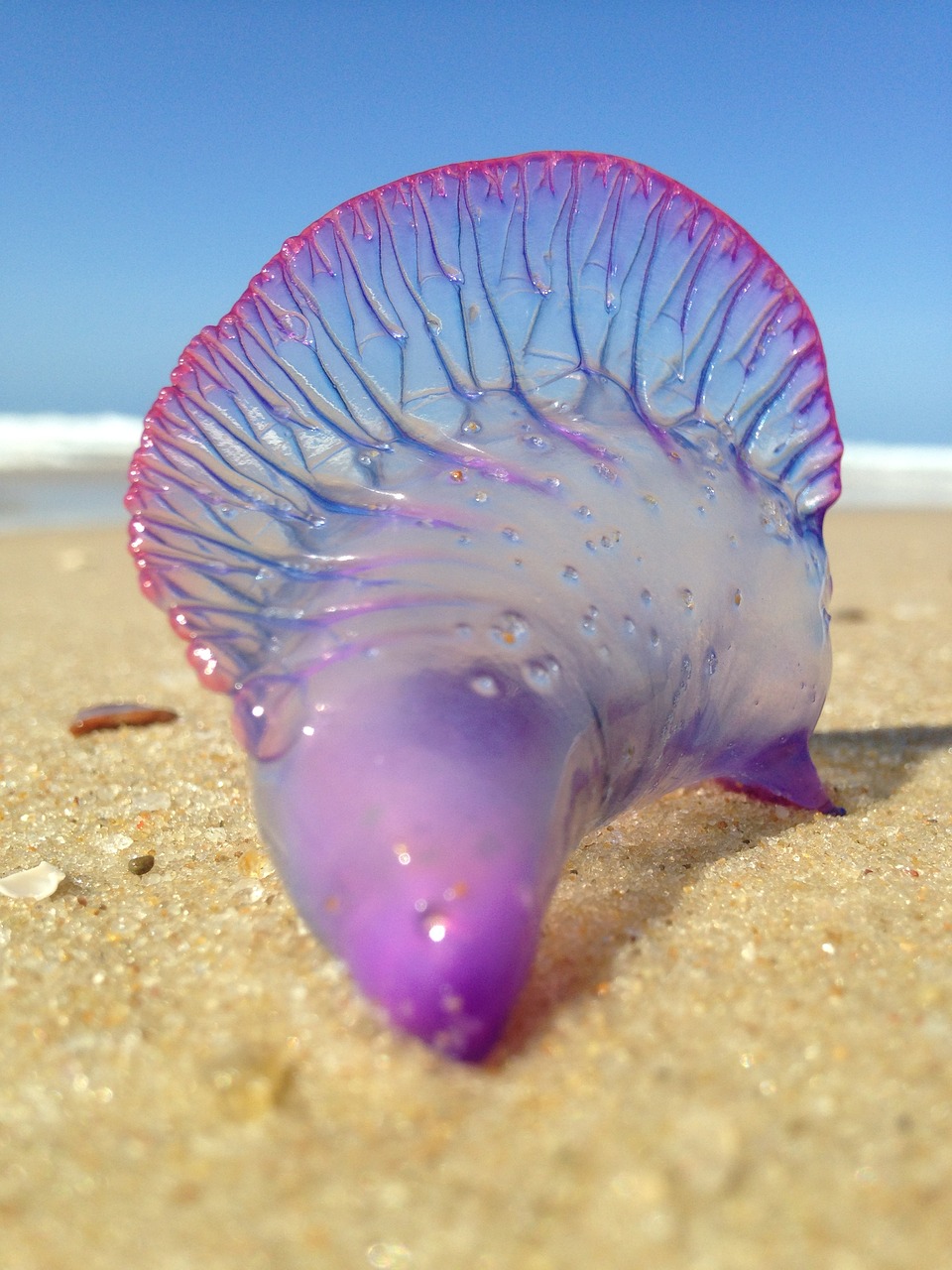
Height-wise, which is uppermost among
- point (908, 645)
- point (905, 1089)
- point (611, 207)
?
point (611, 207)

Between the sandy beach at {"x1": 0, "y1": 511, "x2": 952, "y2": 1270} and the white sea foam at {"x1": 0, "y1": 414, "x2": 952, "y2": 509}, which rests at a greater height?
the sandy beach at {"x1": 0, "y1": 511, "x2": 952, "y2": 1270}

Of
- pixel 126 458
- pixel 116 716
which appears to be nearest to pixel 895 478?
pixel 126 458

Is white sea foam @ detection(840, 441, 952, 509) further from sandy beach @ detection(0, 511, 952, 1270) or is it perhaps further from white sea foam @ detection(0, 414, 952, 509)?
sandy beach @ detection(0, 511, 952, 1270)

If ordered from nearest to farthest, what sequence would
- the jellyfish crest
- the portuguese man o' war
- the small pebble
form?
1. the portuguese man o' war
2. the jellyfish crest
3. the small pebble

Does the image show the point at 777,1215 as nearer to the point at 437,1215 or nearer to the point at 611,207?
the point at 437,1215

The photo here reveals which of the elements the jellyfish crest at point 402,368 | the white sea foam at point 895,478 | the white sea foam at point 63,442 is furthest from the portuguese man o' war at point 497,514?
the white sea foam at point 63,442

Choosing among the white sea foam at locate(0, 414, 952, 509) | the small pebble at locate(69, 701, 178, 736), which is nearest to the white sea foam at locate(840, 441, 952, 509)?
the white sea foam at locate(0, 414, 952, 509)

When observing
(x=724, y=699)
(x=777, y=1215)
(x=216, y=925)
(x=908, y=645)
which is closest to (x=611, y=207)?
(x=724, y=699)
